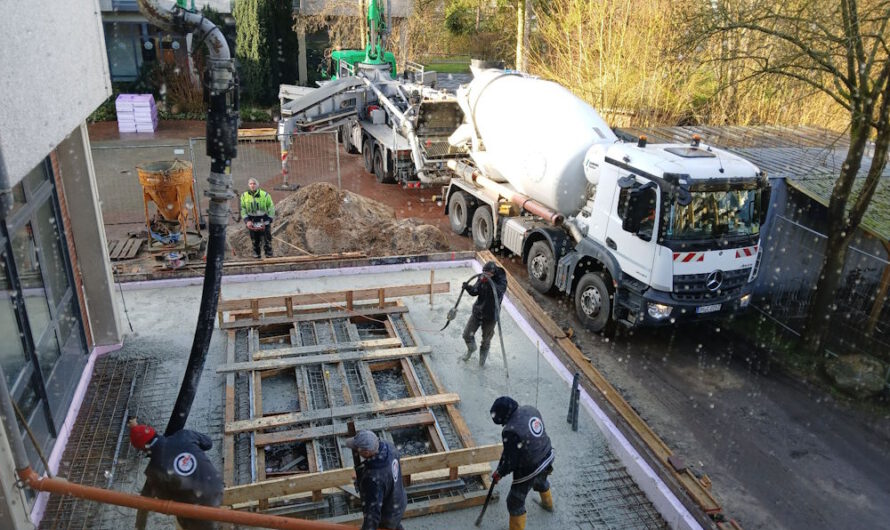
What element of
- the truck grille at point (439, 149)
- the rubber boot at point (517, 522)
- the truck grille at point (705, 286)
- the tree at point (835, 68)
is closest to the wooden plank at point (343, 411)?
the rubber boot at point (517, 522)

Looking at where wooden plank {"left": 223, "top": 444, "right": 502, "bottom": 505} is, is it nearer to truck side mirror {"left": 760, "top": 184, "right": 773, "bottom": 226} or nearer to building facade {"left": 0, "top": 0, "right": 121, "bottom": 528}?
building facade {"left": 0, "top": 0, "right": 121, "bottom": 528}

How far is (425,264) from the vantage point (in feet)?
34.0

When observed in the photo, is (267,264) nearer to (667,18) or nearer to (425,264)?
(425,264)

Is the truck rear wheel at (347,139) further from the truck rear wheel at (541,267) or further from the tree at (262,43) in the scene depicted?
the truck rear wheel at (541,267)

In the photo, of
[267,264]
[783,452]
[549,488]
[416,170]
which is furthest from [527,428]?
[416,170]

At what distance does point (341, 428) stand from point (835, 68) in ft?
27.7

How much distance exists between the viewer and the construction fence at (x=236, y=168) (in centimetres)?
1548

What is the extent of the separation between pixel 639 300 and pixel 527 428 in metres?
4.92

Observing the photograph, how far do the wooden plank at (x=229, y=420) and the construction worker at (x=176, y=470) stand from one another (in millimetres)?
870

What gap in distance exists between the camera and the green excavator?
20.3 metres

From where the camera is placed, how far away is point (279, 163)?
20.1m

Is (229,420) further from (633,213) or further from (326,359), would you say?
(633,213)

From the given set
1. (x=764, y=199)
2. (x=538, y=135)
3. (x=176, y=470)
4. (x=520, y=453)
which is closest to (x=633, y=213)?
(x=764, y=199)

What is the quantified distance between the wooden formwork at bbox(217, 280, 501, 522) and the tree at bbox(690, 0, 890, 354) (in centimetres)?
595
